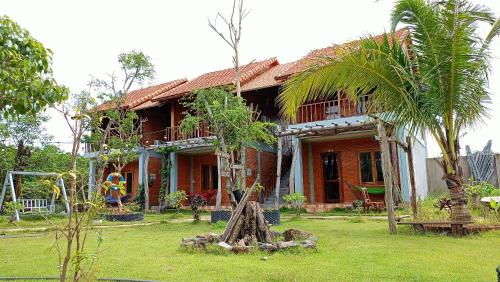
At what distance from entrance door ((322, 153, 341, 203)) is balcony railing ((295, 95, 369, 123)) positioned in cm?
151

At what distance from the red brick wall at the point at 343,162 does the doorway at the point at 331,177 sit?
0.17 metres

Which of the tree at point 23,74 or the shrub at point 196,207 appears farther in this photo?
the shrub at point 196,207

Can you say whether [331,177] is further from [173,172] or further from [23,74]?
[23,74]

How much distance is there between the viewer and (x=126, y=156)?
14430mm

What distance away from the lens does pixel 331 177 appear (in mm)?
14422

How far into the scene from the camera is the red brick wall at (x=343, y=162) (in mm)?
13641

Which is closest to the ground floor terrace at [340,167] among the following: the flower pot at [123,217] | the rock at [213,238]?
the flower pot at [123,217]

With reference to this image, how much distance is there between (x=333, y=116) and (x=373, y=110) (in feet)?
19.0

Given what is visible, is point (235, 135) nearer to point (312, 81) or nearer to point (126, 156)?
point (312, 81)

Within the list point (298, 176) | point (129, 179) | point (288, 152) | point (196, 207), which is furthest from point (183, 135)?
point (129, 179)

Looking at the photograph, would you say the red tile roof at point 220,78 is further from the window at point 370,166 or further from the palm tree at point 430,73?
the palm tree at point 430,73

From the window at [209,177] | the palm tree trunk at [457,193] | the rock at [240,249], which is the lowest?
the rock at [240,249]

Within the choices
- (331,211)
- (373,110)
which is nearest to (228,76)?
(331,211)

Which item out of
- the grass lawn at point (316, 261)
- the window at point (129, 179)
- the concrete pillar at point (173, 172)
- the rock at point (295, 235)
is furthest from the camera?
the window at point (129, 179)
